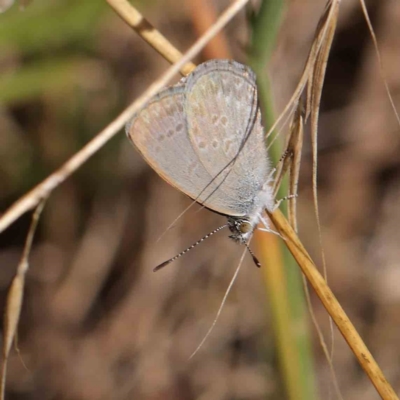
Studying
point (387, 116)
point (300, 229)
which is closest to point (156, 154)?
point (300, 229)

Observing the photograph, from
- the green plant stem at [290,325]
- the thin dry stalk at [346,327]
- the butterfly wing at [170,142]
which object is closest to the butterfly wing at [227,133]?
the butterfly wing at [170,142]

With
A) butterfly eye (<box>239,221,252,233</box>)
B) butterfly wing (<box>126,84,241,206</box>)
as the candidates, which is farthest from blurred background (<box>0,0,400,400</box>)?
butterfly wing (<box>126,84,241,206</box>)

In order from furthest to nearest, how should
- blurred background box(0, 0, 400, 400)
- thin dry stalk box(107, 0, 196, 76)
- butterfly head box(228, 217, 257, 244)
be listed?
blurred background box(0, 0, 400, 400), butterfly head box(228, 217, 257, 244), thin dry stalk box(107, 0, 196, 76)

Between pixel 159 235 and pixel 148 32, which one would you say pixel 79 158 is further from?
pixel 159 235

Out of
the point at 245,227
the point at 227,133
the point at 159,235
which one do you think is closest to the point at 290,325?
the point at 245,227

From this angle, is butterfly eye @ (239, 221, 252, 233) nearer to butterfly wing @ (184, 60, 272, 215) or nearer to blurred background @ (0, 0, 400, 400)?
butterfly wing @ (184, 60, 272, 215)

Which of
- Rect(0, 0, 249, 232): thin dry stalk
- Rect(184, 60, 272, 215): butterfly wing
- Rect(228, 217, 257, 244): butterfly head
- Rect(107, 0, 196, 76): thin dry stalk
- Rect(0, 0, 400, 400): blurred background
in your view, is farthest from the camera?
Rect(0, 0, 400, 400): blurred background
